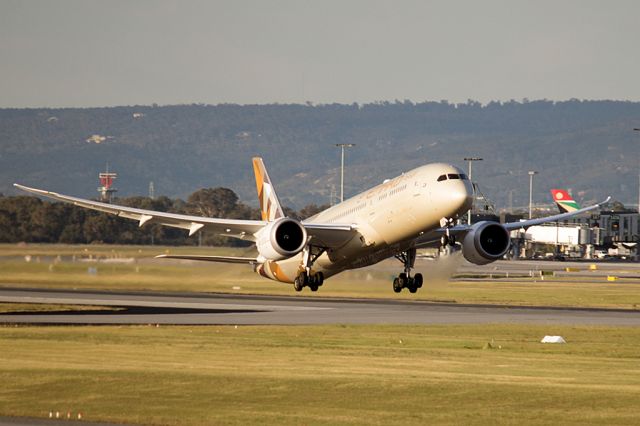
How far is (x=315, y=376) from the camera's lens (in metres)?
49.2

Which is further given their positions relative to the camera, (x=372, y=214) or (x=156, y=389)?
(x=372, y=214)

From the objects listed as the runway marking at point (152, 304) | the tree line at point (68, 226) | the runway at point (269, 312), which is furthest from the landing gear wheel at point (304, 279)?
the tree line at point (68, 226)

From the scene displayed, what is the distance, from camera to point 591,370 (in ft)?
175

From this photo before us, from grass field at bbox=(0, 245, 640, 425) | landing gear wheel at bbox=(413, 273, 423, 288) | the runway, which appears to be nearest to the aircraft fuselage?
landing gear wheel at bbox=(413, 273, 423, 288)

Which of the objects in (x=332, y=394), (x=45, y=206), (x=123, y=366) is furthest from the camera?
(x=45, y=206)

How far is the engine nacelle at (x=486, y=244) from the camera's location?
6981 cm

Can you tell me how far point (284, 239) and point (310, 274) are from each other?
3.94m

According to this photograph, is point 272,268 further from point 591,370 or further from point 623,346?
point 591,370

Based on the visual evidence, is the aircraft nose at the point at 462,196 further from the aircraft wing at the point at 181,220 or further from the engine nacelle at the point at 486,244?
the aircraft wing at the point at 181,220

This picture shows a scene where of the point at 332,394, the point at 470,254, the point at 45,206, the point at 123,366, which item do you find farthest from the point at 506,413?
the point at 45,206

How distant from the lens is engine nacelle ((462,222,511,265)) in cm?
6981

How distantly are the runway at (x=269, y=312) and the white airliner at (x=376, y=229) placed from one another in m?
6.16

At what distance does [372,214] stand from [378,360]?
10.9m

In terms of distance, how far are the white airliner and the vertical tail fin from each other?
6.51 m
